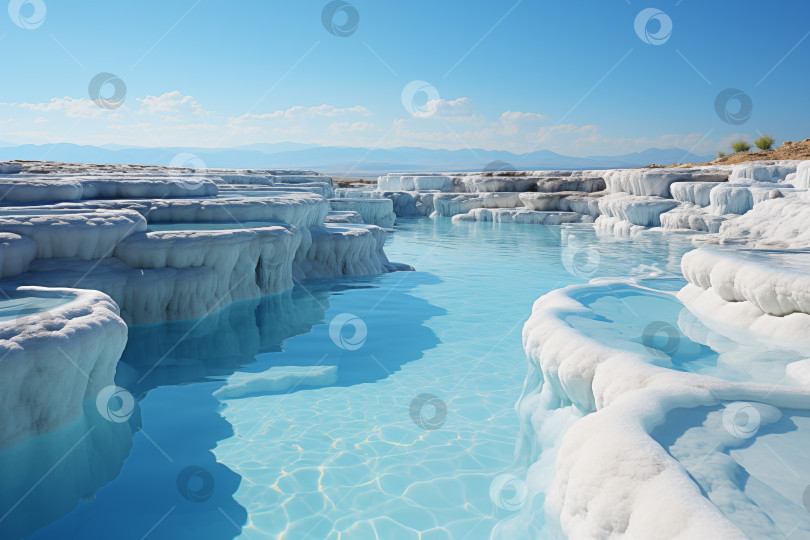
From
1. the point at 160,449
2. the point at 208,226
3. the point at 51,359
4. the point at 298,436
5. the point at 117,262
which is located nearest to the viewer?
the point at 51,359

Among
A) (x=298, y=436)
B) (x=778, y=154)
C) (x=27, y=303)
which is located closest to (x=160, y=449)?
(x=298, y=436)

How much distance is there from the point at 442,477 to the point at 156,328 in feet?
15.2

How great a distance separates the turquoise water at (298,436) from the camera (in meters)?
3.54

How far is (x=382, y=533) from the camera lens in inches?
137

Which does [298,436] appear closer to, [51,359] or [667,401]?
[51,359]

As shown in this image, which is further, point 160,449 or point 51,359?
point 160,449

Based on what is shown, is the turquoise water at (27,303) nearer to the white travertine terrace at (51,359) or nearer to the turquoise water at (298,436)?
the white travertine terrace at (51,359)

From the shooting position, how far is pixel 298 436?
4605 millimetres

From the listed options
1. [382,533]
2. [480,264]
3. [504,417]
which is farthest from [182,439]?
[480,264]

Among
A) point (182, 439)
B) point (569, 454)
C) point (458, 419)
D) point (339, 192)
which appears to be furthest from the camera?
point (339, 192)

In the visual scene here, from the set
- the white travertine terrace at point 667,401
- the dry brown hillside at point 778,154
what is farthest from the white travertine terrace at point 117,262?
the dry brown hillside at point 778,154

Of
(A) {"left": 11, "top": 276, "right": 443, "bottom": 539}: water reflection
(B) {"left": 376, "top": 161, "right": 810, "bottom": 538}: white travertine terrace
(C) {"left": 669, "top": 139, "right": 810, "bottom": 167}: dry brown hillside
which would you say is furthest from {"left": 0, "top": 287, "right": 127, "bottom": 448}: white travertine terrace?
(C) {"left": 669, "top": 139, "right": 810, "bottom": 167}: dry brown hillside

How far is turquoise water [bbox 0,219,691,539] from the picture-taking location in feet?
11.6

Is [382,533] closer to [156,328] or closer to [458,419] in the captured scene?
[458,419]
